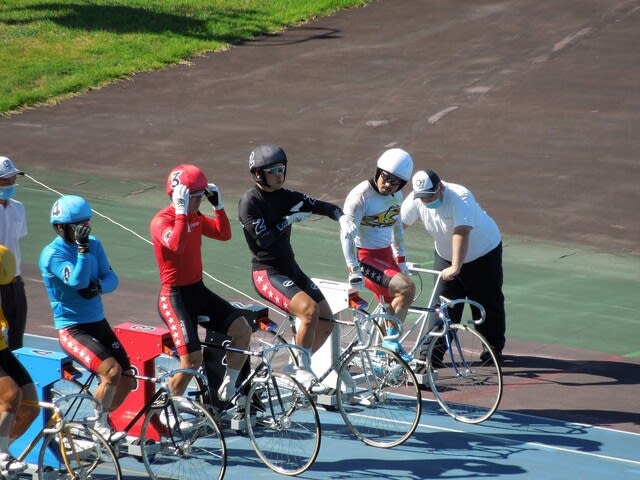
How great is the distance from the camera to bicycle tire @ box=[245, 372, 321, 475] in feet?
28.8

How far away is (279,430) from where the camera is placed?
8961 millimetres

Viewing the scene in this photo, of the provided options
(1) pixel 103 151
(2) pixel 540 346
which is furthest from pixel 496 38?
(2) pixel 540 346

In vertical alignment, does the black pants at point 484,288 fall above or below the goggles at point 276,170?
below

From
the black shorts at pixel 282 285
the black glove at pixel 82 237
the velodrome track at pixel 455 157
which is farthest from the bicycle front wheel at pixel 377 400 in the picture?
the black glove at pixel 82 237

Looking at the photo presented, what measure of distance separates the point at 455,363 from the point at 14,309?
3628mm

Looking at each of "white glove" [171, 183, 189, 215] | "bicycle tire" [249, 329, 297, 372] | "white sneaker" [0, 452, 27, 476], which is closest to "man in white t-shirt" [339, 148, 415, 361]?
"bicycle tire" [249, 329, 297, 372]

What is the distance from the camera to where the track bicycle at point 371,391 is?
9.51 m

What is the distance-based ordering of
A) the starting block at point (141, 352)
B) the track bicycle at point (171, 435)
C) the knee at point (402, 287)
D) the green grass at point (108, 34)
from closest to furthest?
the track bicycle at point (171, 435) < the starting block at point (141, 352) < the knee at point (402, 287) < the green grass at point (108, 34)

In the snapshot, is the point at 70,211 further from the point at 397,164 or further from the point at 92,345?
the point at 397,164

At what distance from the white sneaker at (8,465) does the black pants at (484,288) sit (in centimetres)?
486

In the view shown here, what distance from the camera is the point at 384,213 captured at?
10.7 m

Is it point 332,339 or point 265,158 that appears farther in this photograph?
point 332,339

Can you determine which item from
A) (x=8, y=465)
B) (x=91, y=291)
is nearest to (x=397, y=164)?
(x=91, y=291)

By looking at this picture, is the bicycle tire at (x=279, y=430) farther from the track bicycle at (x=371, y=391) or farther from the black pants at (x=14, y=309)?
the black pants at (x=14, y=309)
